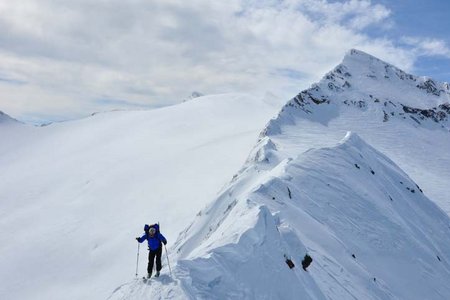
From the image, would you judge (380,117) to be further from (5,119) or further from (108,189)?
(5,119)

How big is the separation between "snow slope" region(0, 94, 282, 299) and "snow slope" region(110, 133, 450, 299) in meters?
14.5

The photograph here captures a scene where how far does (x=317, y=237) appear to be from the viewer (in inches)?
756

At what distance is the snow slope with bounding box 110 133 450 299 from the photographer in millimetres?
11383

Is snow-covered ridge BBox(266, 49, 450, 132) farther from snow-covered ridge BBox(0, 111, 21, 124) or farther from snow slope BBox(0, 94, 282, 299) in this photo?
snow-covered ridge BBox(0, 111, 21, 124)

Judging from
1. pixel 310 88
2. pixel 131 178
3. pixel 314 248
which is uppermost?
pixel 310 88

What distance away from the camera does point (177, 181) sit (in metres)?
53.8

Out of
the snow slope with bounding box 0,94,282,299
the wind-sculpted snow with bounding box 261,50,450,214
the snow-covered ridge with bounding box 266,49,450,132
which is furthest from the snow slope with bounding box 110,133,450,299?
the snow-covered ridge with bounding box 266,49,450,132

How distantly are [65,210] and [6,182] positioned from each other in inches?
1212

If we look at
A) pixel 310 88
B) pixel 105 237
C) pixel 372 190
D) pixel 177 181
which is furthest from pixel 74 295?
pixel 310 88

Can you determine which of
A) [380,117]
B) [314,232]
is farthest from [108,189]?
[380,117]

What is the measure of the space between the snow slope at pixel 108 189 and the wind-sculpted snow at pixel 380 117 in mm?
8450

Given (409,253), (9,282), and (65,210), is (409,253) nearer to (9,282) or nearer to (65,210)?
(9,282)

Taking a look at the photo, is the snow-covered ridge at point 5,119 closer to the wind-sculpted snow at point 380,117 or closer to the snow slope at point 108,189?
the snow slope at point 108,189

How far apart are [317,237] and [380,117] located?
62491 mm
